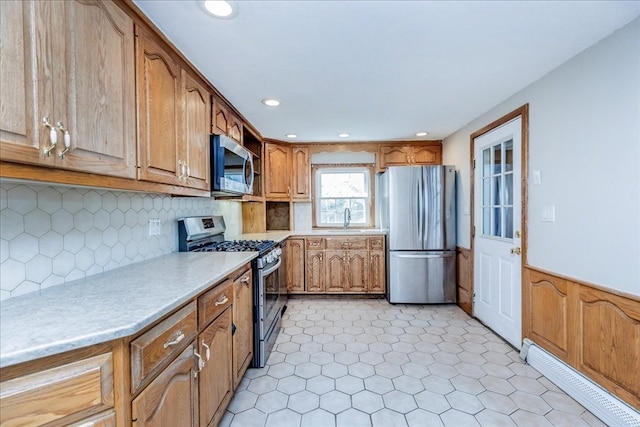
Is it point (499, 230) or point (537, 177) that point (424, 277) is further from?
point (537, 177)

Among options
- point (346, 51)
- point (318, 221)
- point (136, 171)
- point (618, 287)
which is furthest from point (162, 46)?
point (318, 221)

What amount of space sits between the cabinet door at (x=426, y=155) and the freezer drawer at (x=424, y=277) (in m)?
1.30

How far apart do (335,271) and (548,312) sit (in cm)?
225

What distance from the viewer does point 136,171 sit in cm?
134

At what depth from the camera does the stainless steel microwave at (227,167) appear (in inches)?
86.4

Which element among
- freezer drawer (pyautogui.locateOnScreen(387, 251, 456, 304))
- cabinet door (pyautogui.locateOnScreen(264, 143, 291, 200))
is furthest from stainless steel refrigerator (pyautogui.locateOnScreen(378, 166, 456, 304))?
cabinet door (pyautogui.locateOnScreen(264, 143, 291, 200))

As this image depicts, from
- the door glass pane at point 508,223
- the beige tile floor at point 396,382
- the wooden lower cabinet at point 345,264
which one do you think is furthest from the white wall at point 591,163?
the wooden lower cabinet at point 345,264

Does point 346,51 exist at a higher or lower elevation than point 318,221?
higher

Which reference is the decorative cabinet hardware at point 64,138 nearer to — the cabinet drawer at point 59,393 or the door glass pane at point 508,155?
the cabinet drawer at point 59,393

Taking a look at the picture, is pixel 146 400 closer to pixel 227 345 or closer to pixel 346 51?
pixel 227 345

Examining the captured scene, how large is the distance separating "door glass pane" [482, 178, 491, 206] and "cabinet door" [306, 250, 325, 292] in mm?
1968

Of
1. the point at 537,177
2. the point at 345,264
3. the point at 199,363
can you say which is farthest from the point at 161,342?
the point at 345,264

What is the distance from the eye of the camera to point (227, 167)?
7.70 ft

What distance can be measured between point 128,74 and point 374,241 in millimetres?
3099
